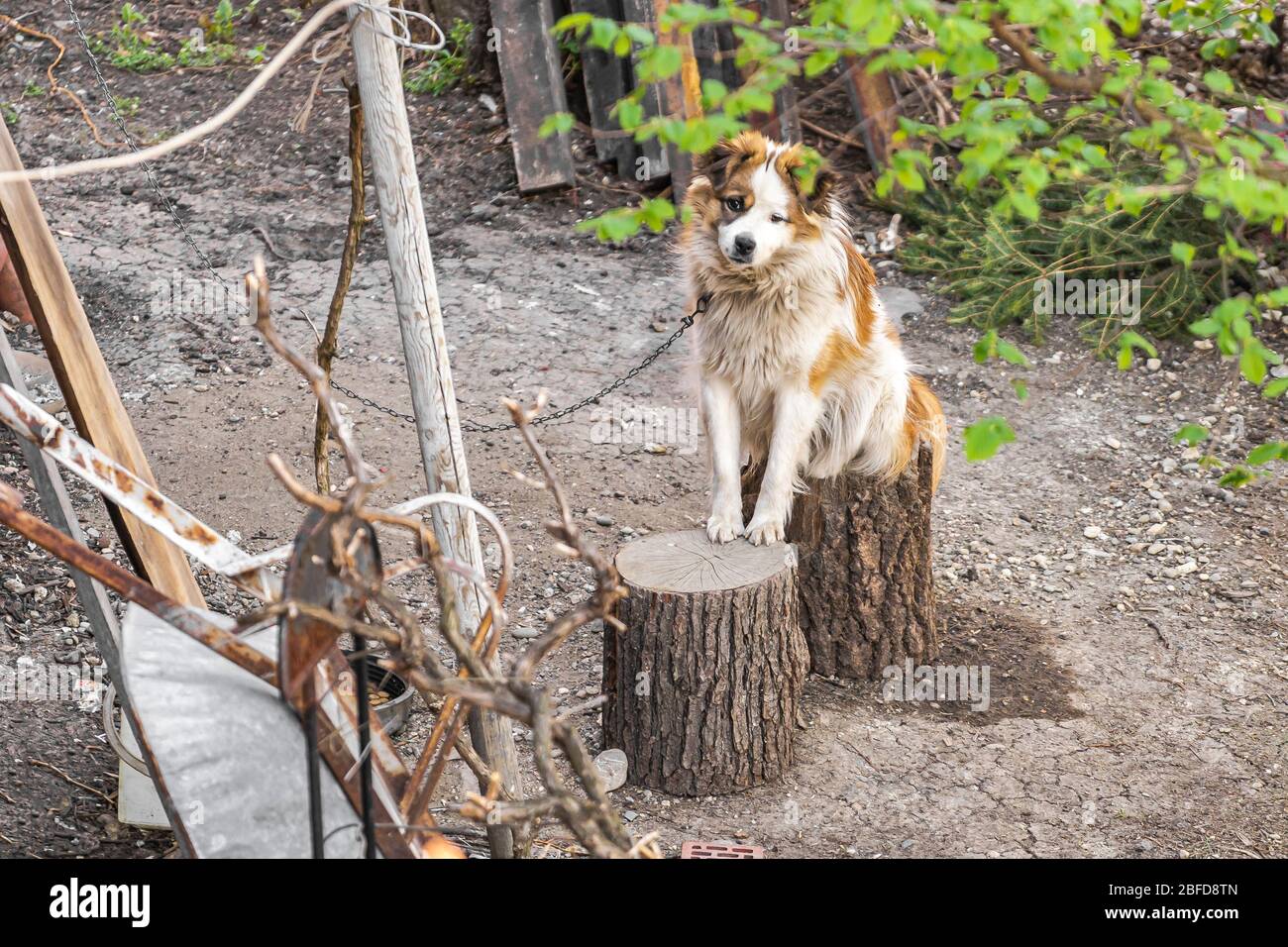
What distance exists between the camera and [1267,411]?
6.10 meters

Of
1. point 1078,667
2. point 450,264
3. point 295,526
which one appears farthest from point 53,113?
point 1078,667

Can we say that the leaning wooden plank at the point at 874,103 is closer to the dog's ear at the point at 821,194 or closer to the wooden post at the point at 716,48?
the wooden post at the point at 716,48

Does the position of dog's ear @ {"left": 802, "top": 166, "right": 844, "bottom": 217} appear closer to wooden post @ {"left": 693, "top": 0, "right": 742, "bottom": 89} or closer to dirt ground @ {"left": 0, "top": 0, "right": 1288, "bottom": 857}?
dirt ground @ {"left": 0, "top": 0, "right": 1288, "bottom": 857}

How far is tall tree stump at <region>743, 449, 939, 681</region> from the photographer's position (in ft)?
14.1

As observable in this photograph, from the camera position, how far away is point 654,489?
5.55 metres

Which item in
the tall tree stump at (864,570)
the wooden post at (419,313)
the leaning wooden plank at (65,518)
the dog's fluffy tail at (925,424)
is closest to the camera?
the wooden post at (419,313)

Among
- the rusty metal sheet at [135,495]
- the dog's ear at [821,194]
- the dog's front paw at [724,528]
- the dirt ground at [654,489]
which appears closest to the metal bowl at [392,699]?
the dirt ground at [654,489]

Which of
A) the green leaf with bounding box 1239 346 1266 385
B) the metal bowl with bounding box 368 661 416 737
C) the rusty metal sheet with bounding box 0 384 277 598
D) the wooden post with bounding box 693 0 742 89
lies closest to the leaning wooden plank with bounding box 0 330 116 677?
the metal bowl with bounding box 368 661 416 737

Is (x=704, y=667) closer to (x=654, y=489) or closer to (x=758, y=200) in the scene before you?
(x=758, y=200)

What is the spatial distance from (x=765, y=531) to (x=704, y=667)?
21.4 inches

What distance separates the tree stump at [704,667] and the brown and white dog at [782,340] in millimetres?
260

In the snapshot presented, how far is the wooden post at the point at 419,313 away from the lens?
293 centimetres

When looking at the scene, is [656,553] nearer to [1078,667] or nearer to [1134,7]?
[1078,667]

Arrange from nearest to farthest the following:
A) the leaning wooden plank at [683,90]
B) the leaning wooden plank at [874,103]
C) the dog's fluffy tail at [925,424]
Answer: the dog's fluffy tail at [925,424] → the leaning wooden plank at [683,90] → the leaning wooden plank at [874,103]
